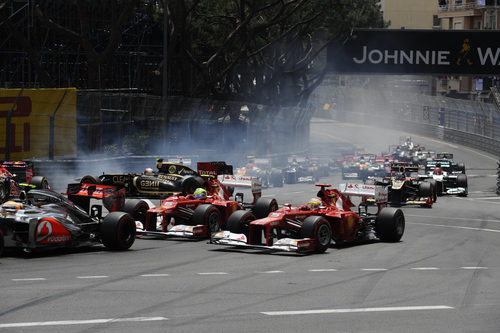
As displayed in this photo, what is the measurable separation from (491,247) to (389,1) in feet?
310

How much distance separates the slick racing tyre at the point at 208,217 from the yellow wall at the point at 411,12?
307 ft

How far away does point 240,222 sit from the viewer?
763 inches

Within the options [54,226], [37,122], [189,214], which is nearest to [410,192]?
[189,214]

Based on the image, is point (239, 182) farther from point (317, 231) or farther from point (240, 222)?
point (317, 231)

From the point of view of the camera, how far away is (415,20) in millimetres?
111812

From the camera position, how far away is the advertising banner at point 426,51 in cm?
4809

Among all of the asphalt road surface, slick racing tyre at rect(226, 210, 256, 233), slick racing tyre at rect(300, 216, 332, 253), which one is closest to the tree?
slick racing tyre at rect(226, 210, 256, 233)

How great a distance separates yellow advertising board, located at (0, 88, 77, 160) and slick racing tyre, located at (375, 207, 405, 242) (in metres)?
17.2

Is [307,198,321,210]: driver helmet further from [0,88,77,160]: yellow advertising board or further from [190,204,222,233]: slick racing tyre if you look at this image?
[0,88,77,160]: yellow advertising board

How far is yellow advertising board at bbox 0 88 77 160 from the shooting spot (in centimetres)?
3406

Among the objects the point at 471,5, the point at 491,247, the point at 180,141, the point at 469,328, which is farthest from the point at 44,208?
the point at 471,5

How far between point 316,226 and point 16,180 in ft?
43.9

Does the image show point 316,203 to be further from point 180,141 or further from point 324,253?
point 180,141

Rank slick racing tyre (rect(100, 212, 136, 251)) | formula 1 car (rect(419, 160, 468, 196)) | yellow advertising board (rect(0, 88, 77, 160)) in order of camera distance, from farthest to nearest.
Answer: formula 1 car (rect(419, 160, 468, 196)), yellow advertising board (rect(0, 88, 77, 160)), slick racing tyre (rect(100, 212, 136, 251))
